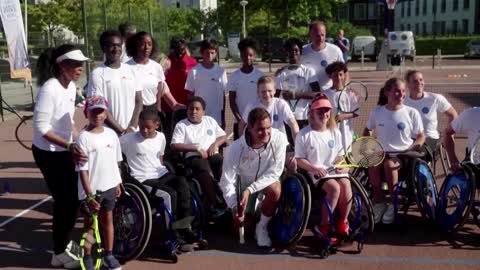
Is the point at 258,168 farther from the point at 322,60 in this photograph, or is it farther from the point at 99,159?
the point at 322,60

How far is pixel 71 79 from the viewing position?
4859mm

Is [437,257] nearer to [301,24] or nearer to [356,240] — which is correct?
[356,240]

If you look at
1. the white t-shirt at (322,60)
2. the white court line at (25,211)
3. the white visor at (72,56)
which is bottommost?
the white court line at (25,211)

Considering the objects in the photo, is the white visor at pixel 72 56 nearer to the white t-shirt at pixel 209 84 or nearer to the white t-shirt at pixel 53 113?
the white t-shirt at pixel 53 113

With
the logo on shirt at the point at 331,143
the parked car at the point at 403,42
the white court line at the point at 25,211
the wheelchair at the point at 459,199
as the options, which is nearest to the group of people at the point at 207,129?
the logo on shirt at the point at 331,143

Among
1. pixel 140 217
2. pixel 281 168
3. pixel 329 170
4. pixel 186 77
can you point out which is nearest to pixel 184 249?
pixel 140 217

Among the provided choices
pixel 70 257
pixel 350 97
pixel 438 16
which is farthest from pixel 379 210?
pixel 438 16

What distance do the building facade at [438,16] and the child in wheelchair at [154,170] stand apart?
61.5m

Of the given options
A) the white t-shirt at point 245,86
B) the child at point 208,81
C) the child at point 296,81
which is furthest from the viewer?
the child at point 208,81

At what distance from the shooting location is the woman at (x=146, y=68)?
6.34 m

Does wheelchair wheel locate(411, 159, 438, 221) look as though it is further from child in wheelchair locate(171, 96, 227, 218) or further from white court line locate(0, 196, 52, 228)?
white court line locate(0, 196, 52, 228)

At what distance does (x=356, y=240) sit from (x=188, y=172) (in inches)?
67.8

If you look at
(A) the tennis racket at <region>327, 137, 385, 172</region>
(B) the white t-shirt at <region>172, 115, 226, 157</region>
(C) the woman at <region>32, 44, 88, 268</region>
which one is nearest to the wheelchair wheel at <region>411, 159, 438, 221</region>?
(A) the tennis racket at <region>327, 137, 385, 172</region>

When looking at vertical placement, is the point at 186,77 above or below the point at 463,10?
below
